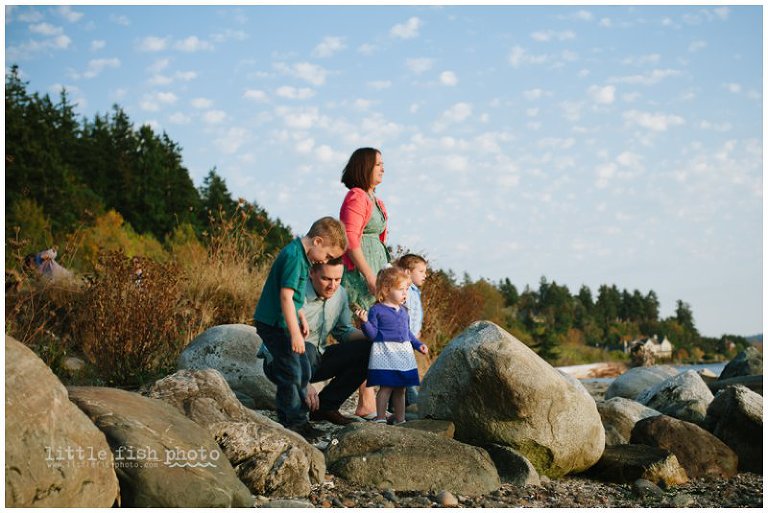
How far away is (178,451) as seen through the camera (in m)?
3.50

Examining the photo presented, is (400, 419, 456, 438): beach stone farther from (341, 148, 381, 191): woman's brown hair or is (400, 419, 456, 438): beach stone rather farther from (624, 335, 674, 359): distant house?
(624, 335, 674, 359): distant house

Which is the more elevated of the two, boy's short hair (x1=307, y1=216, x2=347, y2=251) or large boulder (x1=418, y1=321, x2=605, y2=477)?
boy's short hair (x1=307, y1=216, x2=347, y2=251)

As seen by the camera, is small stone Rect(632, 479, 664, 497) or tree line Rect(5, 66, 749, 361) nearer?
small stone Rect(632, 479, 664, 497)

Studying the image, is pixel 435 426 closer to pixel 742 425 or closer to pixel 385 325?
pixel 385 325

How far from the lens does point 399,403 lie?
17.9 feet

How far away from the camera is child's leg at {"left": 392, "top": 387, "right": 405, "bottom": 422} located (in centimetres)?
537

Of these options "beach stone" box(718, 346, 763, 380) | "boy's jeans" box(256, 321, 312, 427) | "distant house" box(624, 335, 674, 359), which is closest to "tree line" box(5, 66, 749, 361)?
"distant house" box(624, 335, 674, 359)

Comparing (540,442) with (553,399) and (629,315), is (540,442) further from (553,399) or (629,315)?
(629,315)

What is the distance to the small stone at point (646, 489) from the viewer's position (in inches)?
183

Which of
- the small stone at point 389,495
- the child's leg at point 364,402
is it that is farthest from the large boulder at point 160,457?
the child's leg at point 364,402

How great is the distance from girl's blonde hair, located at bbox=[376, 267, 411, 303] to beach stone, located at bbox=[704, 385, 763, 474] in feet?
9.79

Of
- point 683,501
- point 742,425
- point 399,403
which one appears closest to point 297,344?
point 399,403

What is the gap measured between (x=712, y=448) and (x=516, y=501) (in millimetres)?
2354

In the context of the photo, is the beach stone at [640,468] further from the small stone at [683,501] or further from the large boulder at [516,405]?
the small stone at [683,501]
